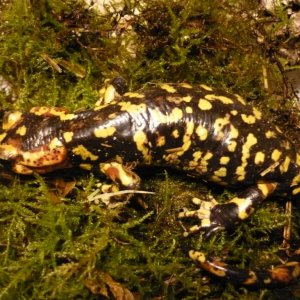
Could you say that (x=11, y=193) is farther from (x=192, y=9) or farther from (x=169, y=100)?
(x=192, y=9)

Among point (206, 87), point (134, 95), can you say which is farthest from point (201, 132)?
point (134, 95)

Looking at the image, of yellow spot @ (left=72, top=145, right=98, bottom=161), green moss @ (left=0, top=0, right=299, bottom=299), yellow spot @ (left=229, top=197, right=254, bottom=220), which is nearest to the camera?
green moss @ (left=0, top=0, right=299, bottom=299)

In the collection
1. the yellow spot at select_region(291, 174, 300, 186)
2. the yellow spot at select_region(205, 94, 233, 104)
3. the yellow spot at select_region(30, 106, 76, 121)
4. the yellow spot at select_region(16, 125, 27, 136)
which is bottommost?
the yellow spot at select_region(291, 174, 300, 186)

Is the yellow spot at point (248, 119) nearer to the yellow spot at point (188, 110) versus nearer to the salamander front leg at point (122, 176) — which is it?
the yellow spot at point (188, 110)

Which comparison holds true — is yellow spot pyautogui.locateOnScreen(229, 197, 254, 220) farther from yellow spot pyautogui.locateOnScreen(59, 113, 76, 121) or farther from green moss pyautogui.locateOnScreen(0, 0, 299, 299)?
yellow spot pyautogui.locateOnScreen(59, 113, 76, 121)

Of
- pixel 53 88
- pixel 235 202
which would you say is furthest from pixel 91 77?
pixel 235 202

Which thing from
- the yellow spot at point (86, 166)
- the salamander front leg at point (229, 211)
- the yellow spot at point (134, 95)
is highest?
the yellow spot at point (134, 95)

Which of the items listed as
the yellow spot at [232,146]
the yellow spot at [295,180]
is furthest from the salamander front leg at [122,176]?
the yellow spot at [295,180]

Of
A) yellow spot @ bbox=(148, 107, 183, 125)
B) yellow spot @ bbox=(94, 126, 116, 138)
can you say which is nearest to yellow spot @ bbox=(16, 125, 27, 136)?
yellow spot @ bbox=(94, 126, 116, 138)
